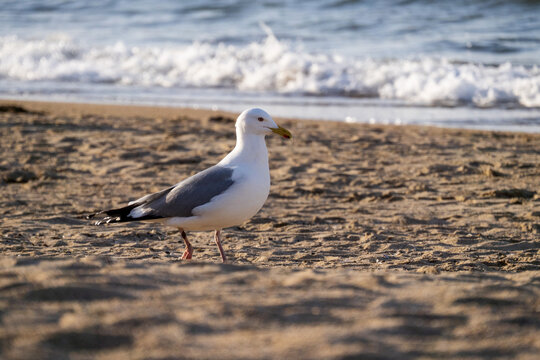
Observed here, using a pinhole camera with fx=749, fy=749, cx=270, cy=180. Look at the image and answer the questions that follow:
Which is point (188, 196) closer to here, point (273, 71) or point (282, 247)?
point (282, 247)

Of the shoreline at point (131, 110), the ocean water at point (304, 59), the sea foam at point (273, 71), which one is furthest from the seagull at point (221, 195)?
the sea foam at point (273, 71)

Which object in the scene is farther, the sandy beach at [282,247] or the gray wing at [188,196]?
the gray wing at [188,196]

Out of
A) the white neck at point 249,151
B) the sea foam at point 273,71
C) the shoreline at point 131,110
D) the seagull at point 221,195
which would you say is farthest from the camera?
the sea foam at point 273,71

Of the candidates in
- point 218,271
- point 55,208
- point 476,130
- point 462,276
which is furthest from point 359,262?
point 476,130

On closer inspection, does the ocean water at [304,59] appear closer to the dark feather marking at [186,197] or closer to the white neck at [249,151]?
the white neck at [249,151]

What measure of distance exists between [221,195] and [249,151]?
1.35 ft

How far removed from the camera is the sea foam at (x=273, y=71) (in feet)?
44.4

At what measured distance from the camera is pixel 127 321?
304 cm

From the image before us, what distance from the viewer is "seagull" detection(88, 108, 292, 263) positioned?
4.91m

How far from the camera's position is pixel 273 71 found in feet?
52.5

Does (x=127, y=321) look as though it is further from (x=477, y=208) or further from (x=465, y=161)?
(x=465, y=161)

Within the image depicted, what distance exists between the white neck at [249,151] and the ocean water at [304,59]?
21.4ft

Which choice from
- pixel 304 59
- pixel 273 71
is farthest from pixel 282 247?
pixel 304 59

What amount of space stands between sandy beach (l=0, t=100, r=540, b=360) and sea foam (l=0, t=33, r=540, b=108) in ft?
10.9
